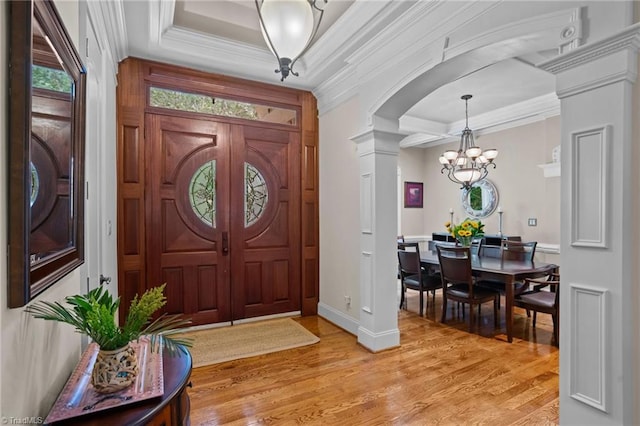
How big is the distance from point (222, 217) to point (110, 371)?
293cm

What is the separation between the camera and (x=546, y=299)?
11.6 ft

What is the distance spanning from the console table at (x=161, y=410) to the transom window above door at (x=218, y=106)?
319 cm

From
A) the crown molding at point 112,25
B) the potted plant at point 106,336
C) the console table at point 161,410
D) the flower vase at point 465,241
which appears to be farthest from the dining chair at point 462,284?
the crown molding at point 112,25

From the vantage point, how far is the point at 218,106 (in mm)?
4004

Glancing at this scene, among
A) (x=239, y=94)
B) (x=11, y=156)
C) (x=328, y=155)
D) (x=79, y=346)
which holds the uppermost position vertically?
(x=239, y=94)

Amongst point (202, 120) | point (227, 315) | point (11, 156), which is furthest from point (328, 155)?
Result: point (11, 156)

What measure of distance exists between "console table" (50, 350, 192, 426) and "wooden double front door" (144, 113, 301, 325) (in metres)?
2.63

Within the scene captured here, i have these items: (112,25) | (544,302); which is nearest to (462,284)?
(544,302)

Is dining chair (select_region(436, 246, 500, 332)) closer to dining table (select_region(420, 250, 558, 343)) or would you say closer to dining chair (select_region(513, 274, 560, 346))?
dining table (select_region(420, 250, 558, 343))

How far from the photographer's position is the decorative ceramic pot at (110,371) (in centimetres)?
113

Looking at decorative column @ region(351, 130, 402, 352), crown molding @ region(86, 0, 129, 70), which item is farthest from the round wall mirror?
crown molding @ region(86, 0, 129, 70)

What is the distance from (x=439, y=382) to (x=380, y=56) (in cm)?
291

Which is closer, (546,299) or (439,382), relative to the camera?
(439,382)

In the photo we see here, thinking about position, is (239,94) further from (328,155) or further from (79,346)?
(79,346)
